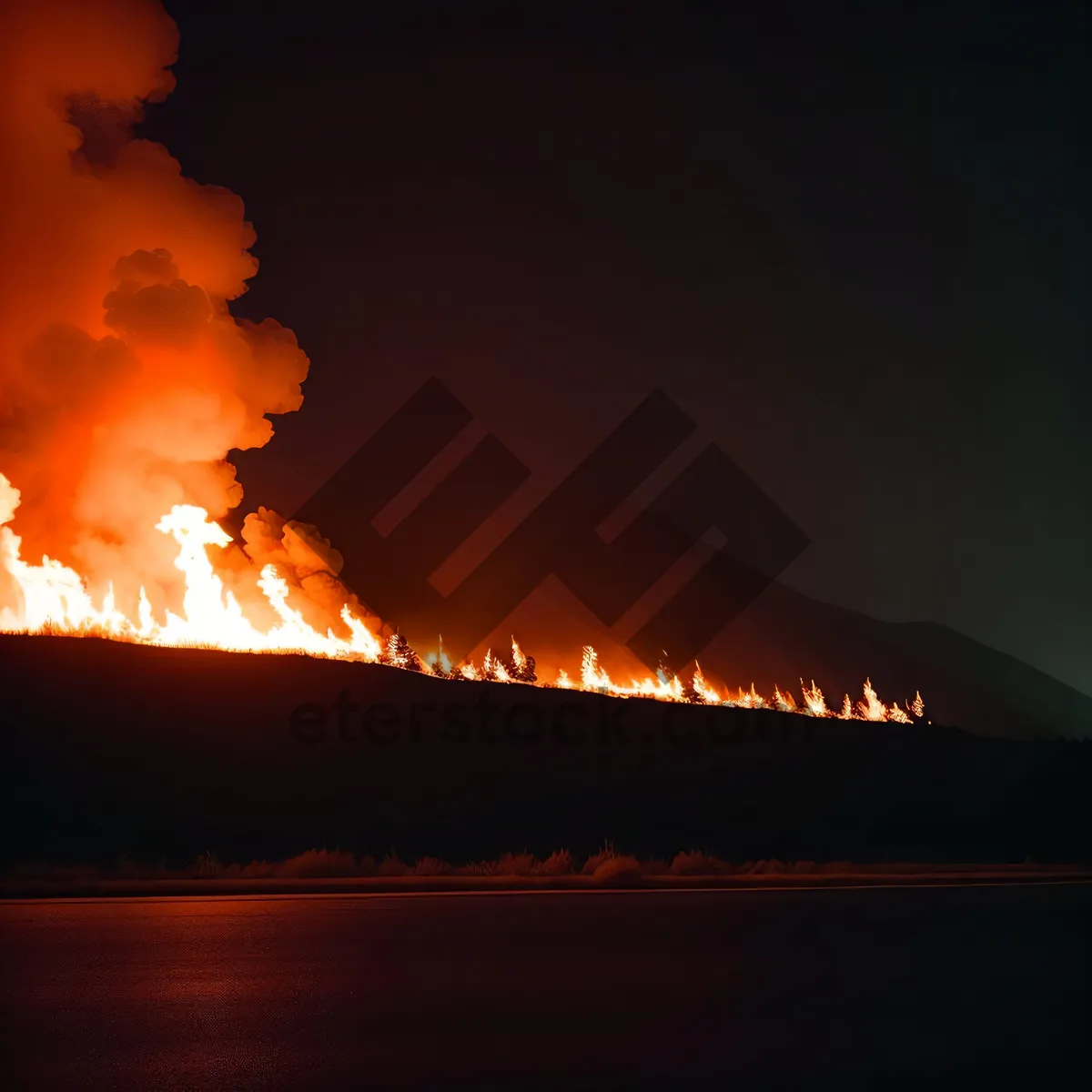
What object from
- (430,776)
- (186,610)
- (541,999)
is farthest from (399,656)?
(541,999)

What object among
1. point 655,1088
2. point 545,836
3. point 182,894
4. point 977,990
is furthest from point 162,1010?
point 545,836

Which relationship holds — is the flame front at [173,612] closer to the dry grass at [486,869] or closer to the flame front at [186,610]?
the flame front at [186,610]

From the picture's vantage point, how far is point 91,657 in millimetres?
28781

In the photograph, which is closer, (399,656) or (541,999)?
(541,999)

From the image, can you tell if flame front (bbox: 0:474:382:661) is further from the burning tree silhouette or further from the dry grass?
the dry grass

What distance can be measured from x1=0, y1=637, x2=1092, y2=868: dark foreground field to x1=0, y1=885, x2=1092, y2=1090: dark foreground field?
10427 millimetres

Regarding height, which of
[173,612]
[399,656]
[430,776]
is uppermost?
[173,612]

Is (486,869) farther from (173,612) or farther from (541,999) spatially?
(173,612)

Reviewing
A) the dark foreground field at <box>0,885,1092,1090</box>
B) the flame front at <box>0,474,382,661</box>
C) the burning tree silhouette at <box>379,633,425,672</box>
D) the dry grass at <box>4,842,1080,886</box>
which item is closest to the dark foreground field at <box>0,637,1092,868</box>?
the dry grass at <box>4,842,1080,886</box>

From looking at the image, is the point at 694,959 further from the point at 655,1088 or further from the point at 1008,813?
the point at 1008,813

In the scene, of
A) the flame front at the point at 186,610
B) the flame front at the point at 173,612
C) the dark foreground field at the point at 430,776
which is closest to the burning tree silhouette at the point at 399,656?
the flame front at the point at 186,610

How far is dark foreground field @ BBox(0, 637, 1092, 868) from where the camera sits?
23.9 metres

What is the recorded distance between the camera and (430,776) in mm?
27625

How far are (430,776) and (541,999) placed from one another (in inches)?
781
